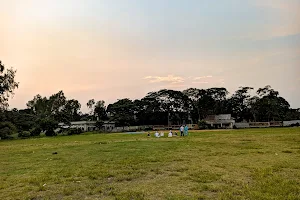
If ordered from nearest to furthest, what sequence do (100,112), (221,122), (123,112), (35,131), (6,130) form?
(6,130) → (35,131) → (221,122) → (123,112) → (100,112)

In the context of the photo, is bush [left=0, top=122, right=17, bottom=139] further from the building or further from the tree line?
the building

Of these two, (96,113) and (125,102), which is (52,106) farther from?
(125,102)

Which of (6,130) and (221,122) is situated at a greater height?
(221,122)

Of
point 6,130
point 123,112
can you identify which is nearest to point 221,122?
point 123,112

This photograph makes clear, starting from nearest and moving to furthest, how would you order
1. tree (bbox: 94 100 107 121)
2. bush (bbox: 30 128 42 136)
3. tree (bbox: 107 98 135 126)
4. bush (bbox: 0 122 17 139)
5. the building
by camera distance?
1. bush (bbox: 0 122 17 139)
2. bush (bbox: 30 128 42 136)
3. the building
4. tree (bbox: 107 98 135 126)
5. tree (bbox: 94 100 107 121)

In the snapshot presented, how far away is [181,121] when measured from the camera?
72562 millimetres

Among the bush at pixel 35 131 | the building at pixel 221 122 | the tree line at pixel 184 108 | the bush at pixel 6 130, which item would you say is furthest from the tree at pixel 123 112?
the bush at pixel 6 130

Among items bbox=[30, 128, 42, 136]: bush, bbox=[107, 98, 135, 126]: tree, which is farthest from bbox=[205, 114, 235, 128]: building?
bbox=[30, 128, 42, 136]: bush

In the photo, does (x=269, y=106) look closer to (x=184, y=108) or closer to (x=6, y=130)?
(x=184, y=108)

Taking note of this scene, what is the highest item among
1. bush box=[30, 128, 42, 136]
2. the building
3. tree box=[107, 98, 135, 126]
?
tree box=[107, 98, 135, 126]

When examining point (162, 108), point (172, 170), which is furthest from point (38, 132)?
point (172, 170)

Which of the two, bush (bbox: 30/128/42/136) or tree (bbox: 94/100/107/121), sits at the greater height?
tree (bbox: 94/100/107/121)

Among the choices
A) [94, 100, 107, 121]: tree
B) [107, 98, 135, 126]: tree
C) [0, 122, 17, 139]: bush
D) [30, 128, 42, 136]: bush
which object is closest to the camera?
[0, 122, 17, 139]: bush

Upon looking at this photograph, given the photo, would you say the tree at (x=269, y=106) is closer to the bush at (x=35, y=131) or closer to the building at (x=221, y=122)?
the building at (x=221, y=122)
